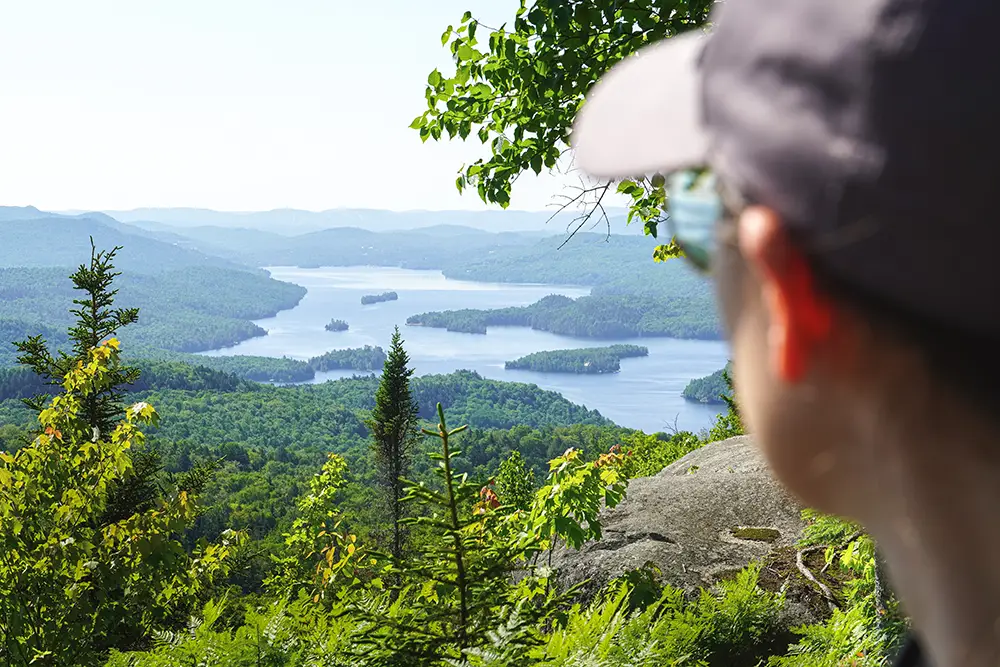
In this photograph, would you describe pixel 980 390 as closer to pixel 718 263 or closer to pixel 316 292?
pixel 718 263

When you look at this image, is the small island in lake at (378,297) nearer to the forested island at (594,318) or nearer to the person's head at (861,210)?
the forested island at (594,318)

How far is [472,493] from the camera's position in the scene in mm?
2391

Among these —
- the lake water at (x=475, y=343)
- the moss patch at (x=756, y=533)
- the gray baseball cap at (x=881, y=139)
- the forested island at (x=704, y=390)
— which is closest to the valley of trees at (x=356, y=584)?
the moss patch at (x=756, y=533)

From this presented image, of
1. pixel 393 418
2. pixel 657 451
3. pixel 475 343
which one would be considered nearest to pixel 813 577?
pixel 657 451

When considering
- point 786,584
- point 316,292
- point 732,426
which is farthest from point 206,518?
point 316,292

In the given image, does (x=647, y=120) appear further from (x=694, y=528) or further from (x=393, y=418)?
(x=393, y=418)

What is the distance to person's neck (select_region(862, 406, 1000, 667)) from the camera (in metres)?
0.44

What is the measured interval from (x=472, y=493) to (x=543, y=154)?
2.01m

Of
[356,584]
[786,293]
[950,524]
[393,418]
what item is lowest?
[393,418]

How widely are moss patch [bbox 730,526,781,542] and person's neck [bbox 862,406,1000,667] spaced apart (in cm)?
574

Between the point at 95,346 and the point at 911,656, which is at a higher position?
the point at 911,656

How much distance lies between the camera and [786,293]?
18.5 inches

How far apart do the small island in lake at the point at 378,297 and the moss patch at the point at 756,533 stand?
154690 mm

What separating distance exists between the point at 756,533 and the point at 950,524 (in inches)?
233
